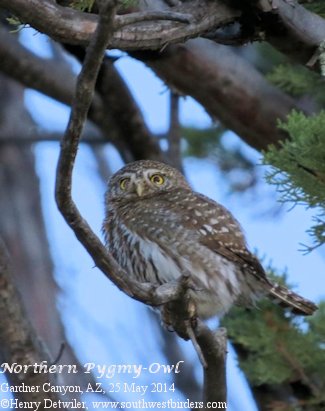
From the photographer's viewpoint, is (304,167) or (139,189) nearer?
(304,167)

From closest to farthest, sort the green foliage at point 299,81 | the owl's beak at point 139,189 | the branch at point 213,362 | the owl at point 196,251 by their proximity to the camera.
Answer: the branch at point 213,362
the owl at point 196,251
the owl's beak at point 139,189
the green foliage at point 299,81

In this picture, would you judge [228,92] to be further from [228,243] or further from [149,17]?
[149,17]

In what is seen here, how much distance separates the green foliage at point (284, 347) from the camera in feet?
18.7

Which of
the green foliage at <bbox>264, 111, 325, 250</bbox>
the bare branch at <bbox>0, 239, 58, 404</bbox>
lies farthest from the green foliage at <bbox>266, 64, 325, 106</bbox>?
the bare branch at <bbox>0, 239, 58, 404</bbox>

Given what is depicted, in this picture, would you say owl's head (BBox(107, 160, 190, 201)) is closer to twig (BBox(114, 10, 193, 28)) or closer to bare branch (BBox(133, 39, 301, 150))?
bare branch (BBox(133, 39, 301, 150))

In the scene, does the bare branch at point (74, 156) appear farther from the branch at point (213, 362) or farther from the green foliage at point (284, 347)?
the green foliage at point (284, 347)

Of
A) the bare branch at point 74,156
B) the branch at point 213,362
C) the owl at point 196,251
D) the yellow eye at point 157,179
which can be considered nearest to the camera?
the bare branch at point 74,156

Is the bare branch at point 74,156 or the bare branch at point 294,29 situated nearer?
the bare branch at point 74,156

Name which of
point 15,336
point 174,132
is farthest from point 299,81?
point 15,336

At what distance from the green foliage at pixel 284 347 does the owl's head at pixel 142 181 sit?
786 millimetres

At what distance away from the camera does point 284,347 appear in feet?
18.7

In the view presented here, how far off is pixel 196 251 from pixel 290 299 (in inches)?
20.3

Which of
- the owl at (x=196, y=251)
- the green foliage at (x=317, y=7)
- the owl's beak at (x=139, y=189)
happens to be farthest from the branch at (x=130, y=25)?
the owl's beak at (x=139, y=189)

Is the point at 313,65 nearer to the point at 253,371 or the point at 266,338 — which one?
the point at 266,338
